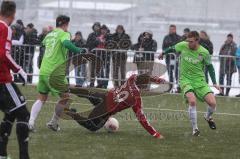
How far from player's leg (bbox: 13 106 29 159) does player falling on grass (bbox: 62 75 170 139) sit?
3.30 metres

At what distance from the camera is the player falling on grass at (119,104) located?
12398 mm

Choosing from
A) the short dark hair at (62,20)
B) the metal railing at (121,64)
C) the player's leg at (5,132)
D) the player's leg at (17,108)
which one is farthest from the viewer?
the metal railing at (121,64)

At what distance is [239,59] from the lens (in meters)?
21.1

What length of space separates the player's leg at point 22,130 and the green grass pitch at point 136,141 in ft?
2.38

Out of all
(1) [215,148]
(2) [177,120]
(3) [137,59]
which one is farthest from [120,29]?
(1) [215,148]

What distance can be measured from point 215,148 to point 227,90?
9872mm

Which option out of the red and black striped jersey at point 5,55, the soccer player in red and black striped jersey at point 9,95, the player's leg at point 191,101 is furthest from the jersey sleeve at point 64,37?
the red and black striped jersey at point 5,55

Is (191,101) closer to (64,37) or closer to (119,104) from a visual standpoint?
(119,104)

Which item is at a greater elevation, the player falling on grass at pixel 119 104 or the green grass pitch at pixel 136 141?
the player falling on grass at pixel 119 104

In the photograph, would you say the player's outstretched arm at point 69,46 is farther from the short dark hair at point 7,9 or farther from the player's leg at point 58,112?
the short dark hair at point 7,9

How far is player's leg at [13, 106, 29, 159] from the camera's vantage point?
9203 millimetres

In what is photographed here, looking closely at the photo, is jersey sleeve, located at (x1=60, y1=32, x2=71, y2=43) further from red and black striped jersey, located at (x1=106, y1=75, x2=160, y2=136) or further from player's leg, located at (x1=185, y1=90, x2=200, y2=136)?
player's leg, located at (x1=185, y1=90, x2=200, y2=136)

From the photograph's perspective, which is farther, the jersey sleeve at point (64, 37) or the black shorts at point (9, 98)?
the jersey sleeve at point (64, 37)

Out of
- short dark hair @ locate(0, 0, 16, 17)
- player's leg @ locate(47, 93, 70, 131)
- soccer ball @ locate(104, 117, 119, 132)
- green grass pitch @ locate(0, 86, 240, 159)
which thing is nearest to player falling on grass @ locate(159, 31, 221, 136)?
green grass pitch @ locate(0, 86, 240, 159)
